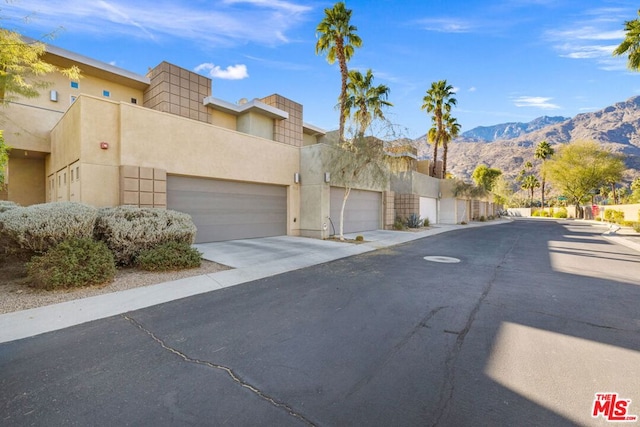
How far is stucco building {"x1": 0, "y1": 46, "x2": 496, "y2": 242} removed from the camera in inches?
334

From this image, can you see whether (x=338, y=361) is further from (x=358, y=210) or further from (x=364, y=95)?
(x=364, y=95)

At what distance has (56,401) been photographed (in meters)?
2.35

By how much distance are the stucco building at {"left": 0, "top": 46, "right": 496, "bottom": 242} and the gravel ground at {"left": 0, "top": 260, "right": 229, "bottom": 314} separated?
111 inches

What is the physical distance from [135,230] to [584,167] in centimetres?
5251

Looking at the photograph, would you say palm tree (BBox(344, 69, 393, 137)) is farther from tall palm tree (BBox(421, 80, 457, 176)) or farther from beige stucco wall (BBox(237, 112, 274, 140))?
tall palm tree (BBox(421, 80, 457, 176))

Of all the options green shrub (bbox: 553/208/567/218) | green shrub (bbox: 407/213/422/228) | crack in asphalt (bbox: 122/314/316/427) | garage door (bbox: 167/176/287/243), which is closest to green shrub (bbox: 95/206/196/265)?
garage door (bbox: 167/176/287/243)

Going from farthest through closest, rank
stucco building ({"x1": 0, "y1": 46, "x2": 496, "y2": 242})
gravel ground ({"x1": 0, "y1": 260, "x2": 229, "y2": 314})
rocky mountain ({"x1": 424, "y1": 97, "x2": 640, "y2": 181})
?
rocky mountain ({"x1": 424, "y1": 97, "x2": 640, "y2": 181}), stucco building ({"x1": 0, "y1": 46, "x2": 496, "y2": 242}), gravel ground ({"x1": 0, "y1": 260, "x2": 229, "y2": 314})

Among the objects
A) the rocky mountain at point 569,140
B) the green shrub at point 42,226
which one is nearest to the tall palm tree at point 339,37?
the green shrub at point 42,226

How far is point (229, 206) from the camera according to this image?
1162 cm

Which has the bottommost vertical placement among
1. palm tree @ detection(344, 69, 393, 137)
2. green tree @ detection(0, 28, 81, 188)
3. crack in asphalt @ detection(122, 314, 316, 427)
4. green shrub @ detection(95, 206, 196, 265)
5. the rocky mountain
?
crack in asphalt @ detection(122, 314, 316, 427)

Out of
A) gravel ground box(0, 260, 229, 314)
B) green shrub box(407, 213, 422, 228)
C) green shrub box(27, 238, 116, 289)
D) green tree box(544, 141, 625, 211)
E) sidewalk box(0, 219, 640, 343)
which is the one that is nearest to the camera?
sidewalk box(0, 219, 640, 343)

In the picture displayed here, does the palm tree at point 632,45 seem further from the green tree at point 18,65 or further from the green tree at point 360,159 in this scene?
the green tree at point 18,65

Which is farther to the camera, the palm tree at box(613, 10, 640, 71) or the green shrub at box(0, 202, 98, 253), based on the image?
the palm tree at box(613, 10, 640, 71)
